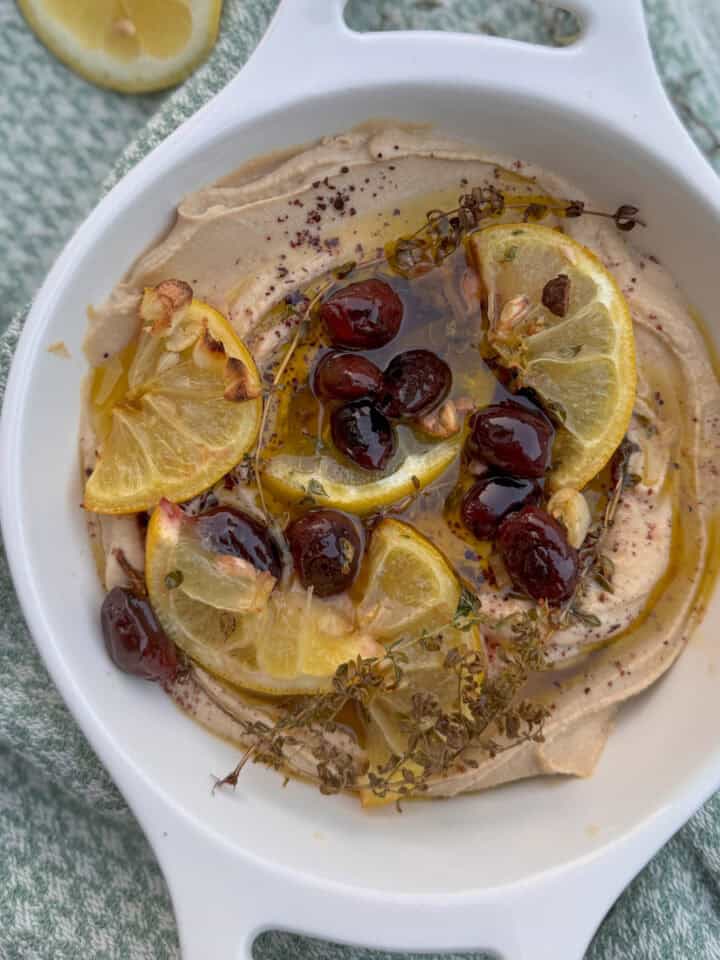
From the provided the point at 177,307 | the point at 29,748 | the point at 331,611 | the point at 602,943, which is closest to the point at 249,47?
the point at 177,307

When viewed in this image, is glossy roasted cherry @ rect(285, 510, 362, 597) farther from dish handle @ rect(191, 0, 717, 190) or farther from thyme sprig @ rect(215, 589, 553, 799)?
dish handle @ rect(191, 0, 717, 190)

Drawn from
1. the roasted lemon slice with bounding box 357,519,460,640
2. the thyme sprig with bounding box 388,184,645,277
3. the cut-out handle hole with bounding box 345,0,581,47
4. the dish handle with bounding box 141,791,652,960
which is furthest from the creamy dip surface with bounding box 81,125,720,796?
the cut-out handle hole with bounding box 345,0,581,47

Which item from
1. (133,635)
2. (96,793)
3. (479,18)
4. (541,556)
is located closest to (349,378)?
(541,556)

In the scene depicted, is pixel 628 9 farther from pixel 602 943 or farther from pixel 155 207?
pixel 602 943

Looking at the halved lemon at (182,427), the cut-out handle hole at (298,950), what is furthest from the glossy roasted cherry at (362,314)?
the cut-out handle hole at (298,950)

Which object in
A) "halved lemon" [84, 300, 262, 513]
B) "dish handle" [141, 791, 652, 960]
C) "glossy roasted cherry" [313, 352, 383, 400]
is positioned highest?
"glossy roasted cherry" [313, 352, 383, 400]
